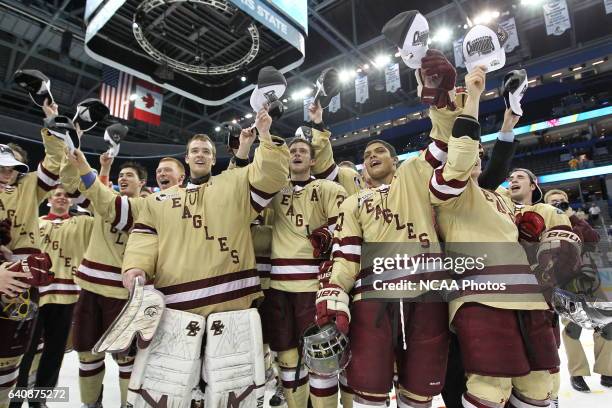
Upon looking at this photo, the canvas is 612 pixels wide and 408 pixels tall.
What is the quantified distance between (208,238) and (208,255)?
0.10 m

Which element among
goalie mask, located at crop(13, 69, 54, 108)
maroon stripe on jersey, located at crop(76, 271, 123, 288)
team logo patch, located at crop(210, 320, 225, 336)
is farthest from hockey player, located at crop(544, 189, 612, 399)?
goalie mask, located at crop(13, 69, 54, 108)

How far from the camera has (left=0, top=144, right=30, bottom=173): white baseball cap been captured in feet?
8.75

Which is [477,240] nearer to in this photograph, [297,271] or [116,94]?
[297,271]

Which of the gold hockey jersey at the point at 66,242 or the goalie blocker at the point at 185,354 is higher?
the gold hockey jersey at the point at 66,242

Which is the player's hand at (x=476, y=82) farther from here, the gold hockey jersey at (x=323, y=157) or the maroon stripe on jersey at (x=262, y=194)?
the gold hockey jersey at (x=323, y=157)

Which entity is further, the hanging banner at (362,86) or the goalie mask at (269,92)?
the hanging banner at (362,86)

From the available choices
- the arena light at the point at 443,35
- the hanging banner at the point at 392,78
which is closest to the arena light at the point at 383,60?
the hanging banner at the point at 392,78

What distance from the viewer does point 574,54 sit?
13.3 meters

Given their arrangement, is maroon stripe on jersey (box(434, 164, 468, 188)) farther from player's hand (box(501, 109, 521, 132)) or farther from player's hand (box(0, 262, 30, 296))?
player's hand (box(0, 262, 30, 296))

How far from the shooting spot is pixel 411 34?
176cm

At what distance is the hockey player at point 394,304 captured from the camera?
171cm

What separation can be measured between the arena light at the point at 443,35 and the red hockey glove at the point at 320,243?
995cm

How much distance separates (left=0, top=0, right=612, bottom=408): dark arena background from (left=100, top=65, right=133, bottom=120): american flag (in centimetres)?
3

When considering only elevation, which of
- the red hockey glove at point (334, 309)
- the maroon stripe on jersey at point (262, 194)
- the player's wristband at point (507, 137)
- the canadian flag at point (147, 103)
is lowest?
the red hockey glove at point (334, 309)
